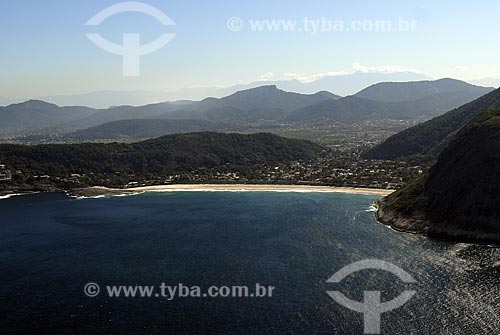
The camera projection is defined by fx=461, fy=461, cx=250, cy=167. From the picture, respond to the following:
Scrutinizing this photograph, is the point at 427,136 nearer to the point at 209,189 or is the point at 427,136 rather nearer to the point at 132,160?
the point at 209,189

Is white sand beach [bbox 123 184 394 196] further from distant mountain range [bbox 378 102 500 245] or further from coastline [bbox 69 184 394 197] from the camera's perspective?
distant mountain range [bbox 378 102 500 245]

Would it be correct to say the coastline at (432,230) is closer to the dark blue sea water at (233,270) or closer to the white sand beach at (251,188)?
the dark blue sea water at (233,270)

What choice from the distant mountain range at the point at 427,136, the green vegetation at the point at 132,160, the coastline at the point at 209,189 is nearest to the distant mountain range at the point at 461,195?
the coastline at the point at 209,189

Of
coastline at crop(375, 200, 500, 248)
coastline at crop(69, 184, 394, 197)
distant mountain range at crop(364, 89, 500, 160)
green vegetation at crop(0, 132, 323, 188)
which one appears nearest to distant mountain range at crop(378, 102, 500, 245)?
coastline at crop(375, 200, 500, 248)

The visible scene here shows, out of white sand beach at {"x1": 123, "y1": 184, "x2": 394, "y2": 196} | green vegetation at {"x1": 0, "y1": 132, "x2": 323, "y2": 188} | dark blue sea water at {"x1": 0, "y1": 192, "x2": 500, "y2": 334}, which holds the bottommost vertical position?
dark blue sea water at {"x1": 0, "y1": 192, "x2": 500, "y2": 334}

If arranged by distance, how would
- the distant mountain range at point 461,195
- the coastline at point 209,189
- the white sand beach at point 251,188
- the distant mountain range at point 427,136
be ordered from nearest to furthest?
1. the distant mountain range at point 461,195
2. the white sand beach at point 251,188
3. the coastline at point 209,189
4. the distant mountain range at point 427,136
